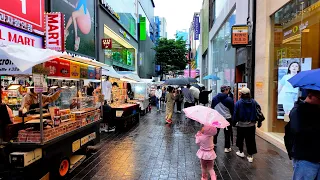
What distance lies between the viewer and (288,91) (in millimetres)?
8578

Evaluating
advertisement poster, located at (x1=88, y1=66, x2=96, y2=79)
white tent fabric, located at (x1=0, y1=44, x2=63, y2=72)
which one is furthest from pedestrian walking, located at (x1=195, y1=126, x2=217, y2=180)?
advertisement poster, located at (x1=88, y1=66, x2=96, y2=79)

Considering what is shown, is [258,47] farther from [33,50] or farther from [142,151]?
[33,50]

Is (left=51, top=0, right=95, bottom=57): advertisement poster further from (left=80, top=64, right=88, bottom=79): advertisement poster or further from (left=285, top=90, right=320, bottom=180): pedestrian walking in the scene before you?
(left=285, top=90, right=320, bottom=180): pedestrian walking

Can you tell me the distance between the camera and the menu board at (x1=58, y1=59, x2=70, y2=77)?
18.1 ft

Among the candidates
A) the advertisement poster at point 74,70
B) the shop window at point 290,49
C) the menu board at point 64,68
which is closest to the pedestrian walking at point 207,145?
the menu board at point 64,68

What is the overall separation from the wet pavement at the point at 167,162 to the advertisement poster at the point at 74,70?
208 cm

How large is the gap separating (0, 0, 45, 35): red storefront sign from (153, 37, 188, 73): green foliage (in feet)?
111

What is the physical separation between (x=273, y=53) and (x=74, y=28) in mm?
9453

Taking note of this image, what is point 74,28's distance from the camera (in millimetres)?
13625

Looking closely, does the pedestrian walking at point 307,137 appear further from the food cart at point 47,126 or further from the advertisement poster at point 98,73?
the advertisement poster at point 98,73

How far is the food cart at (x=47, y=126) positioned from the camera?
171 inches

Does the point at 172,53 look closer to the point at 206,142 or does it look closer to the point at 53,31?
the point at 53,31

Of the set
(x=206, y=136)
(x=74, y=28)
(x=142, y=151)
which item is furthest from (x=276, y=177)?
(x=74, y=28)

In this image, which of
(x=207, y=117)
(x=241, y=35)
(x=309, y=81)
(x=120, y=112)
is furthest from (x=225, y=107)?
(x=241, y=35)
